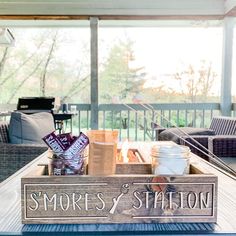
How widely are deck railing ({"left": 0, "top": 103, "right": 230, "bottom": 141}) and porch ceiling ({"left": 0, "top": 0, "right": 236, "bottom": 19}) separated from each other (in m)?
1.59

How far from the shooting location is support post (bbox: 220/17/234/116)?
5742 mm

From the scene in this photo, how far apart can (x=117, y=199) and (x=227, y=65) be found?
535cm

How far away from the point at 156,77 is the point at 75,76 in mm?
1603

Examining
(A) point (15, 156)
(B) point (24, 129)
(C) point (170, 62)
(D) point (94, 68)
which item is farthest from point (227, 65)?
(A) point (15, 156)

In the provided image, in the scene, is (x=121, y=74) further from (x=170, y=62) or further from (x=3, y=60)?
(x=3, y=60)

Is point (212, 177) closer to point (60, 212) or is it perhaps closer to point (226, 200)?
point (226, 200)

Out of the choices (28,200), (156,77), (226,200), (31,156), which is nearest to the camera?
(28,200)

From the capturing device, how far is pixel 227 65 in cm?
576

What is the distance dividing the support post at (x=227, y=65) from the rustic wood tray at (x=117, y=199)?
521 centimetres

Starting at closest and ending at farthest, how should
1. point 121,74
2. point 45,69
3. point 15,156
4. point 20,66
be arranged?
point 15,156 → point 121,74 → point 45,69 → point 20,66

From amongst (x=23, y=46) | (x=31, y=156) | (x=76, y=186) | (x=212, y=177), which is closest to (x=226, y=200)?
(x=212, y=177)

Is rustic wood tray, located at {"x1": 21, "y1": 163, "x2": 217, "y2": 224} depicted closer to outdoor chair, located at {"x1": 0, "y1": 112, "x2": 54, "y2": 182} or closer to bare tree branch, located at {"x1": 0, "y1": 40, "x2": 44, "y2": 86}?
outdoor chair, located at {"x1": 0, "y1": 112, "x2": 54, "y2": 182}

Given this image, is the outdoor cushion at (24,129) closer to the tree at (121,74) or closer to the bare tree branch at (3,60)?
the tree at (121,74)

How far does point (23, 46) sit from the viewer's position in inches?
275
